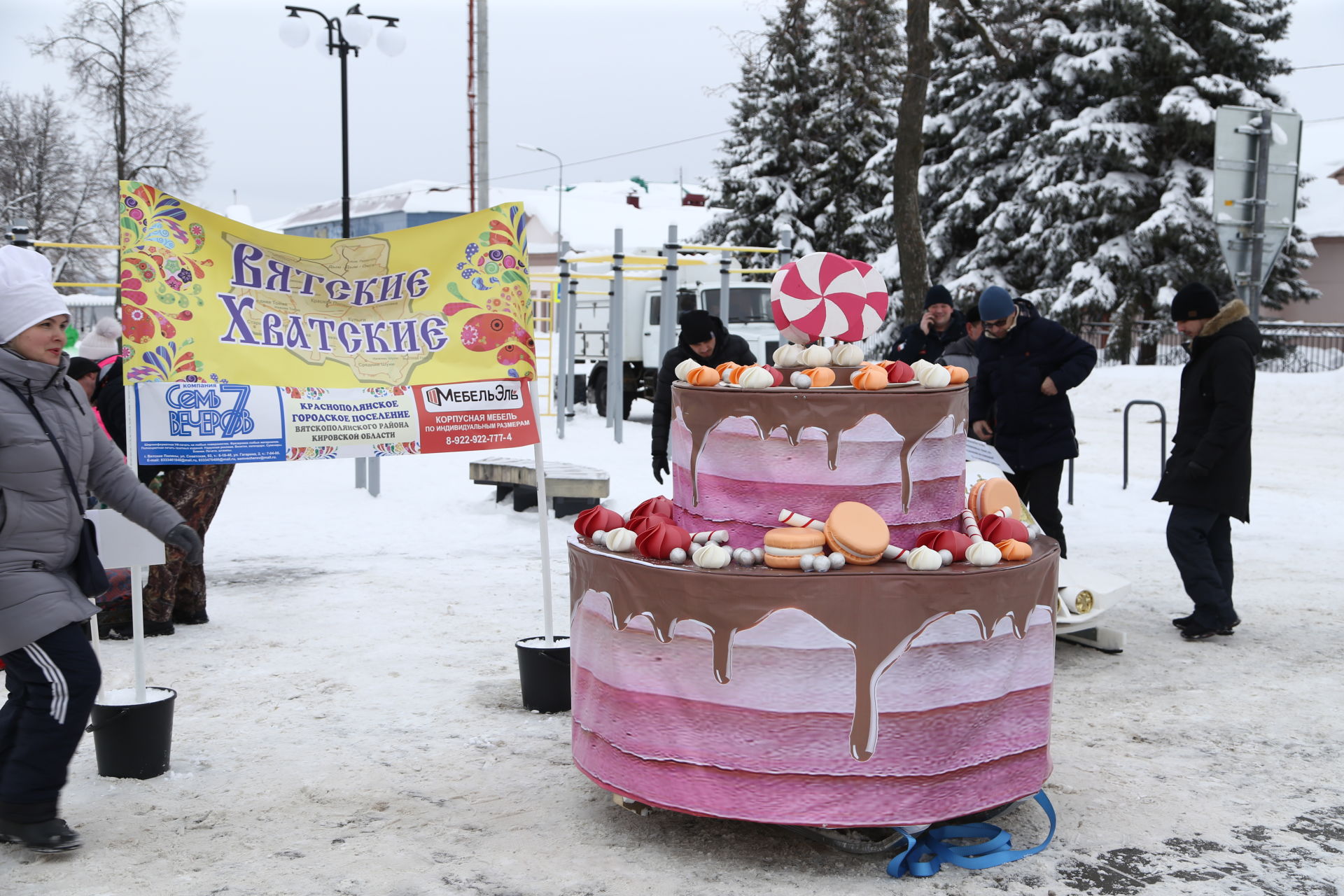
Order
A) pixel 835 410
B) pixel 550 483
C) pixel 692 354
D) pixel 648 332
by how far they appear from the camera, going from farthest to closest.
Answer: pixel 648 332 < pixel 550 483 < pixel 692 354 < pixel 835 410

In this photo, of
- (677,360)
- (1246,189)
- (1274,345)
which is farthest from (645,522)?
(1274,345)

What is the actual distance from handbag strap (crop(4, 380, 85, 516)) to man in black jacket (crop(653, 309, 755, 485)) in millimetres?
3302

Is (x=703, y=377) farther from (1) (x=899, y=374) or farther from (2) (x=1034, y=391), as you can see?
(2) (x=1034, y=391)

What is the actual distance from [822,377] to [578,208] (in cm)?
6964

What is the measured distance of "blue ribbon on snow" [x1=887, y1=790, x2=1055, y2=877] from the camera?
146 inches

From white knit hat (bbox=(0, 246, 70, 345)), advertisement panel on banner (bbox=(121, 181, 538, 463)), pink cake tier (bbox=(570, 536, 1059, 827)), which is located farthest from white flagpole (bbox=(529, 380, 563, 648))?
white knit hat (bbox=(0, 246, 70, 345))

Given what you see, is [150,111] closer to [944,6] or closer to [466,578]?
[944,6]

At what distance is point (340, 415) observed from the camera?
521 cm

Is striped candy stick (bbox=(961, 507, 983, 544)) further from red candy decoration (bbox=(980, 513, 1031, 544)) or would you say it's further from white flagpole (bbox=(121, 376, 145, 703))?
white flagpole (bbox=(121, 376, 145, 703))

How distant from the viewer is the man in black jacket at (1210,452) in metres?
6.41

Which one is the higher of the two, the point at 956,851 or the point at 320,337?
the point at 320,337

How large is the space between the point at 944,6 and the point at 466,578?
433 inches

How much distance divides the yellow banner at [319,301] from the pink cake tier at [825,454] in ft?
5.43

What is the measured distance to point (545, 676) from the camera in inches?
210
